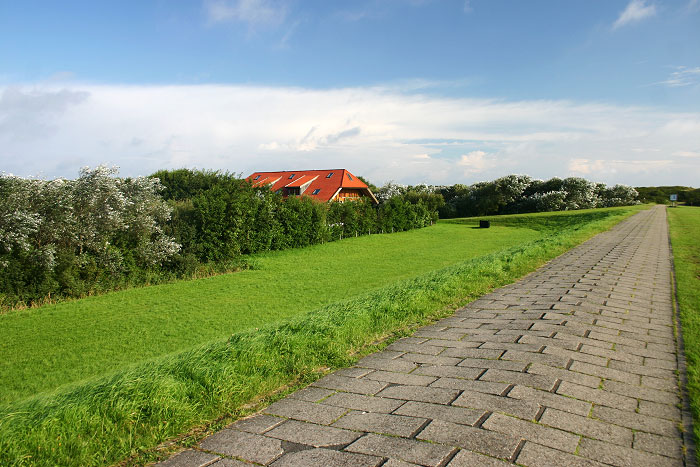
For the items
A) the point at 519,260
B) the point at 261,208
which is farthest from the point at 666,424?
the point at 261,208

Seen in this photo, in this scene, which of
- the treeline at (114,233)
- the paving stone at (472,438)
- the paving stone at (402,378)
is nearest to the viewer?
the paving stone at (472,438)

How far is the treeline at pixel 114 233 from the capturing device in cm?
993

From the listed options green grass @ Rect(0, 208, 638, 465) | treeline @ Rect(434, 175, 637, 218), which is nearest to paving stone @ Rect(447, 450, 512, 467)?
green grass @ Rect(0, 208, 638, 465)

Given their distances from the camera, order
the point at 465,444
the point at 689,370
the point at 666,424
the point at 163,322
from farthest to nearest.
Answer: the point at 163,322 < the point at 689,370 < the point at 666,424 < the point at 465,444

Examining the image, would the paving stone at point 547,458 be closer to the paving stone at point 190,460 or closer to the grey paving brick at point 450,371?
the grey paving brick at point 450,371

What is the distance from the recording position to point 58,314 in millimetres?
8703

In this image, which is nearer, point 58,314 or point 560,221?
point 58,314

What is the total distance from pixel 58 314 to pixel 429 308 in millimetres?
7489

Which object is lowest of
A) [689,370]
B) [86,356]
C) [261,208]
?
[86,356]

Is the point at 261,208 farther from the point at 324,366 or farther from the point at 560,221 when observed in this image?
the point at 560,221

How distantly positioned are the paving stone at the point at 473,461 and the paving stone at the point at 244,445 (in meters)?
0.94

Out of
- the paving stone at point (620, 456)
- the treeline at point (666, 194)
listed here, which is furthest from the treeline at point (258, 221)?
the treeline at point (666, 194)

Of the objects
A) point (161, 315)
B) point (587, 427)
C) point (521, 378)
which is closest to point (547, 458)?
point (587, 427)

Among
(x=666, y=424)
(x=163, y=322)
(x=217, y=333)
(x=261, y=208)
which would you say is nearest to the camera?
(x=666, y=424)
